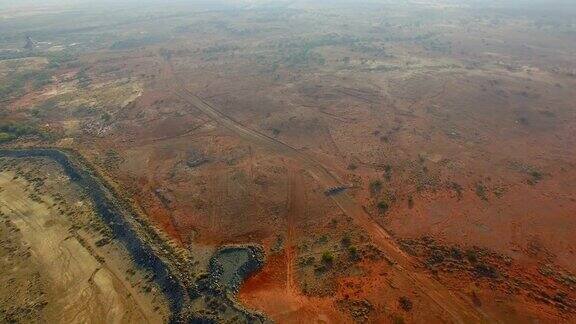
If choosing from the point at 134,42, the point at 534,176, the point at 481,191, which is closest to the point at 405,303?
the point at 481,191

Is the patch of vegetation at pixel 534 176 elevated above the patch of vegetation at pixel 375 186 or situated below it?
below

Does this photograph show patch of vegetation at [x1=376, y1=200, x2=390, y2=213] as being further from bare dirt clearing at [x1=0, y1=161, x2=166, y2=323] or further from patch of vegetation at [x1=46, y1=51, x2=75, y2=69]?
patch of vegetation at [x1=46, y1=51, x2=75, y2=69]

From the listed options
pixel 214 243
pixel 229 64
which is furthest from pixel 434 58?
pixel 214 243

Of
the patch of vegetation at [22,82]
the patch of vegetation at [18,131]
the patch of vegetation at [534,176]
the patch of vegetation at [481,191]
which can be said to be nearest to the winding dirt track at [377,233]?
the patch of vegetation at [481,191]

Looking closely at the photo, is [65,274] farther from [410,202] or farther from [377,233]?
[410,202]

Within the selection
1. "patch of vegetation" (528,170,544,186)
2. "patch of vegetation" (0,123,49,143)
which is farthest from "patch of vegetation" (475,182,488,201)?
"patch of vegetation" (0,123,49,143)

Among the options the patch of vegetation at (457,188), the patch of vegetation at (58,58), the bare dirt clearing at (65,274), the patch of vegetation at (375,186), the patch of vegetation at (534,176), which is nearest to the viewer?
the bare dirt clearing at (65,274)

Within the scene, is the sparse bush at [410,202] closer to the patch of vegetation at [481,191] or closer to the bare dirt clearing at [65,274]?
the patch of vegetation at [481,191]
